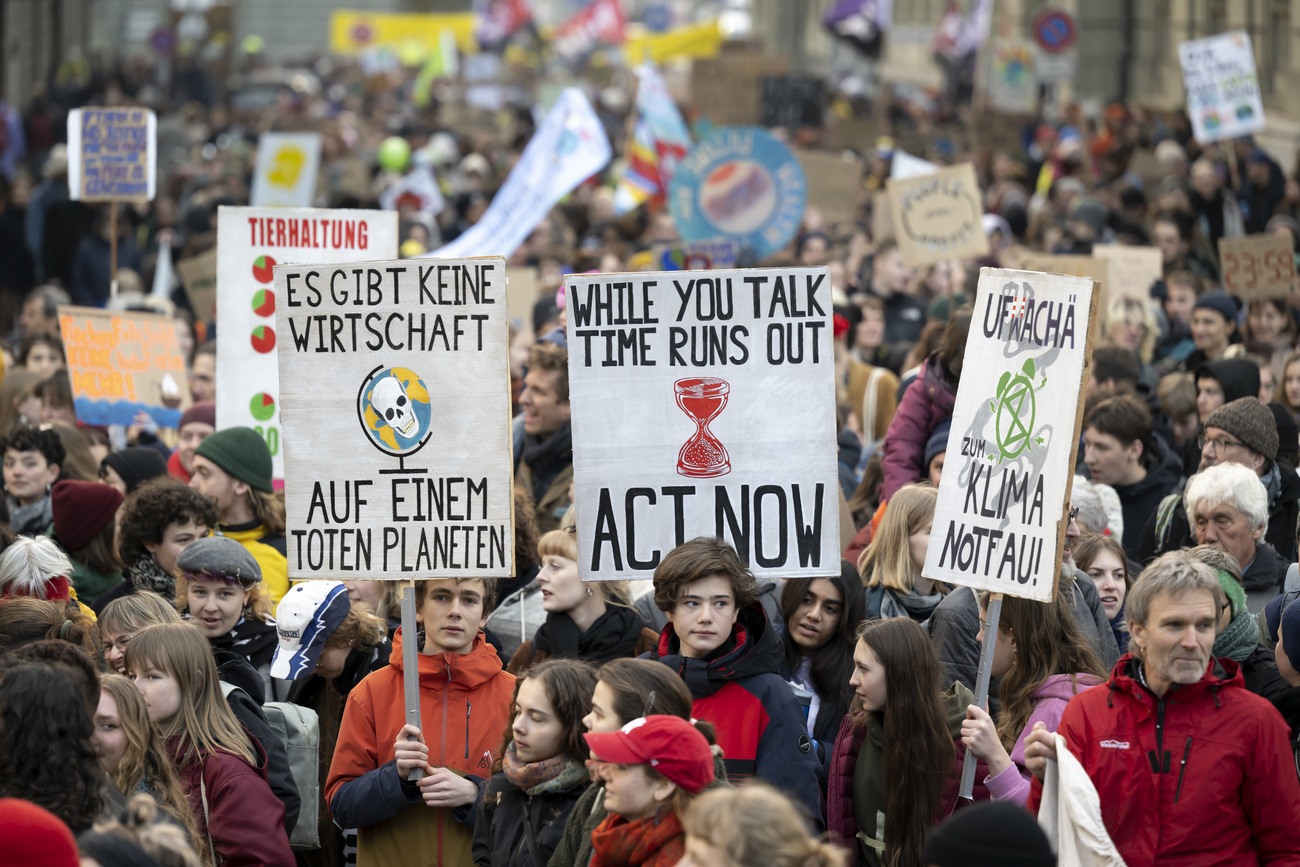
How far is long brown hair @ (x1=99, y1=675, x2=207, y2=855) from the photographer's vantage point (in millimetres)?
4469

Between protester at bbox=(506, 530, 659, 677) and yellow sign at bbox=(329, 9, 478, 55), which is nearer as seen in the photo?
protester at bbox=(506, 530, 659, 677)

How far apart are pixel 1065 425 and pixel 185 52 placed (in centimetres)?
4609

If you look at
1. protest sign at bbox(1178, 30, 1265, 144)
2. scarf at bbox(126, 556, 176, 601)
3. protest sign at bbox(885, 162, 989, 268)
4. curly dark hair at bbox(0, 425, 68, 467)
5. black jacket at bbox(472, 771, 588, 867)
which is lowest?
black jacket at bbox(472, 771, 588, 867)

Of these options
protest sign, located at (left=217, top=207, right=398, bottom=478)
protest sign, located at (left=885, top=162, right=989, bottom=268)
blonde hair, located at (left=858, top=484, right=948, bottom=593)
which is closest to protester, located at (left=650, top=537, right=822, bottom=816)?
blonde hair, located at (left=858, top=484, right=948, bottom=593)

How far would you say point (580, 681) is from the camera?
15.4ft

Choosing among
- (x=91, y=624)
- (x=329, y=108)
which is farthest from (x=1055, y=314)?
(x=329, y=108)

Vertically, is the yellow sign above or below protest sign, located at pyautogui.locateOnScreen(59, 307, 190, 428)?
above

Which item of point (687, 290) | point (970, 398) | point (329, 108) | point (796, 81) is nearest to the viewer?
point (970, 398)

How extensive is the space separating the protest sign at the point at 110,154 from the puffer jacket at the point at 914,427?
5872mm

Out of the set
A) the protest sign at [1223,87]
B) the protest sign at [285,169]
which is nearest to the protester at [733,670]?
the protest sign at [285,169]

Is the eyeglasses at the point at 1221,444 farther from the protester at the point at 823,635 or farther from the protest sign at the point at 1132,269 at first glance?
the protest sign at the point at 1132,269

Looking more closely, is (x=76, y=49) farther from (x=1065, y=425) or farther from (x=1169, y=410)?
(x=1065, y=425)

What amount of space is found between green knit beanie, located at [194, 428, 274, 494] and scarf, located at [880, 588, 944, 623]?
2.52 meters

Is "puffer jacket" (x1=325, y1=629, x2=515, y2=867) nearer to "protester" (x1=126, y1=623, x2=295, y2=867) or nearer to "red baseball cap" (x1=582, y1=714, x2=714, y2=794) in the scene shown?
"protester" (x1=126, y1=623, x2=295, y2=867)
